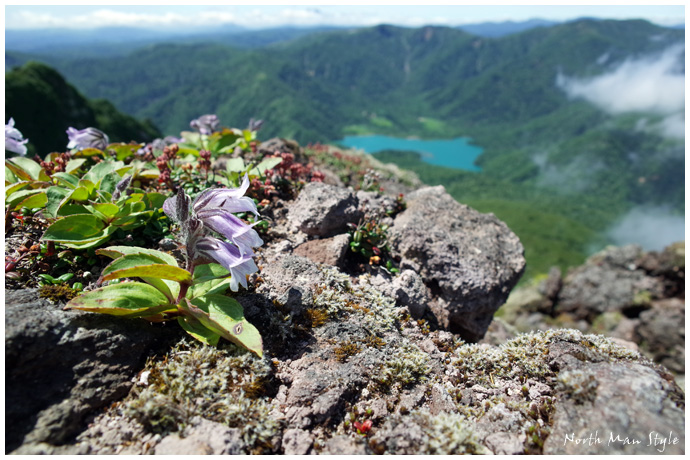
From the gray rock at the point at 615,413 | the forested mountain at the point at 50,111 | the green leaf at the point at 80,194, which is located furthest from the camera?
the forested mountain at the point at 50,111

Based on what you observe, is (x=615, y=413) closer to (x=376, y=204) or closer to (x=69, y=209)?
(x=376, y=204)

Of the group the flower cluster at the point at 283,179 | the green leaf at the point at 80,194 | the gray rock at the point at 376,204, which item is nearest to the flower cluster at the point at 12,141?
the green leaf at the point at 80,194

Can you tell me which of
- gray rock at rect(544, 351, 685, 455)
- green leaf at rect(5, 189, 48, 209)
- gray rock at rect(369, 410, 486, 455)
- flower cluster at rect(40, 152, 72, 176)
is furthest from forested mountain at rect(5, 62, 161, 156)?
gray rock at rect(544, 351, 685, 455)

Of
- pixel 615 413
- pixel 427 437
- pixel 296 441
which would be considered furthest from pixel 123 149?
pixel 615 413

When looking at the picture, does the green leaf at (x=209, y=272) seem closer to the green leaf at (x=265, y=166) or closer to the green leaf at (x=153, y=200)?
the green leaf at (x=153, y=200)

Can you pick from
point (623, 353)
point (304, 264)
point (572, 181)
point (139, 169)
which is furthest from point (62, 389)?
point (572, 181)

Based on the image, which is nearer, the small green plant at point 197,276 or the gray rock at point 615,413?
the gray rock at point 615,413

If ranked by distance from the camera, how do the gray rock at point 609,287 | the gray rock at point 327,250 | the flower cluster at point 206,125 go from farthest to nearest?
the gray rock at point 609,287
the flower cluster at point 206,125
the gray rock at point 327,250
